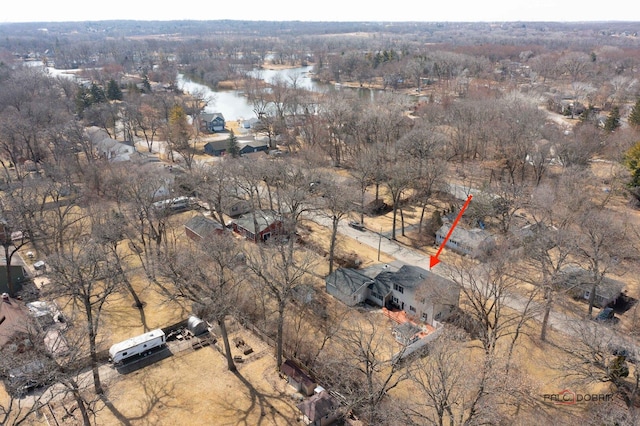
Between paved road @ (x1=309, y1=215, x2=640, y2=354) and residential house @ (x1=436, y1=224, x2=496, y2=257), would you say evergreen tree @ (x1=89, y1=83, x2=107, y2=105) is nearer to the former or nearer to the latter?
paved road @ (x1=309, y1=215, x2=640, y2=354)

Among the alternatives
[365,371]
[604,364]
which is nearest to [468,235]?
[604,364]

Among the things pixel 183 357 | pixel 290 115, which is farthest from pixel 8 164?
pixel 183 357

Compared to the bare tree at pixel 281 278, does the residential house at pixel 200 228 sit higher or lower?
lower

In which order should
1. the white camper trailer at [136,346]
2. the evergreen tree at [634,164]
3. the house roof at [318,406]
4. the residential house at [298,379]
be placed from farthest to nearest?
1. the evergreen tree at [634,164]
2. the white camper trailer at [136,346]
3. the residential house at [298,379]
4. the house roof at [318,406]

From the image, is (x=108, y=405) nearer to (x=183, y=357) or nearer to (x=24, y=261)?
(x=183, y=357)

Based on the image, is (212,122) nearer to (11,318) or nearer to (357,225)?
(357,225)

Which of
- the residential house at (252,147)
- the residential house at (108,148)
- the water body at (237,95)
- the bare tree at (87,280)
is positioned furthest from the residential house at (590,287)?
the water body at (237,95)

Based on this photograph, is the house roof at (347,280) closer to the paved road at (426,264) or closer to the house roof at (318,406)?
the paved road at (426,264)
